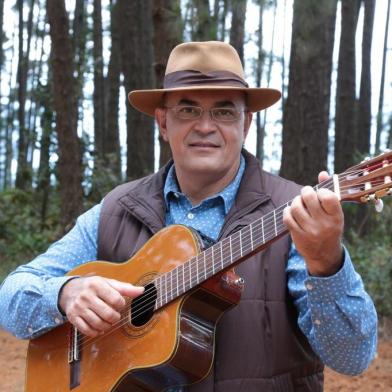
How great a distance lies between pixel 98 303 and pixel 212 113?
34.6 inches

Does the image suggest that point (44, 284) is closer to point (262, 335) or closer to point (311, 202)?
point (262, 335)

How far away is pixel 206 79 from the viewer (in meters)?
2.85

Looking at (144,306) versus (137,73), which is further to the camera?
(137,73)

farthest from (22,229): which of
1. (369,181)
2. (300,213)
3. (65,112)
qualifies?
(369,181)

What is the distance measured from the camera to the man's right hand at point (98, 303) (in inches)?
103

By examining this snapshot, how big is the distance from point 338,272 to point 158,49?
5730mm

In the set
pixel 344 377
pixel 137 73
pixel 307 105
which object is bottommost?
pixel 344 377

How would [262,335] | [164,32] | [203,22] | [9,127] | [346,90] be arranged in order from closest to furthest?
[262,335] < [164,32] < [203,22] < [346,90] < [9,127]

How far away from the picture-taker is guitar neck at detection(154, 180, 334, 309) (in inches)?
90.3

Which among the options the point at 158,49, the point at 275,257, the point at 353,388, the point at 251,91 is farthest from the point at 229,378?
the point at 158,49

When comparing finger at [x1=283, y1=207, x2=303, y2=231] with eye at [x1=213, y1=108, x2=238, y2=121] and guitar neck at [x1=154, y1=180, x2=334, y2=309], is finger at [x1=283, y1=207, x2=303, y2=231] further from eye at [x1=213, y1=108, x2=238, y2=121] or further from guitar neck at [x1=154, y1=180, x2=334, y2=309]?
eye at [x1=213, y1=108, x2=238, y2=121]

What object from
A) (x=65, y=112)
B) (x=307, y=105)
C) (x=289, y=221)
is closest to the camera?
(x=289, y=221)

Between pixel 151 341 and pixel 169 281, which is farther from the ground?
pixel 169 281

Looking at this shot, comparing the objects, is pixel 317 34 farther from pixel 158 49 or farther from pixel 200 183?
pixel 200 183
